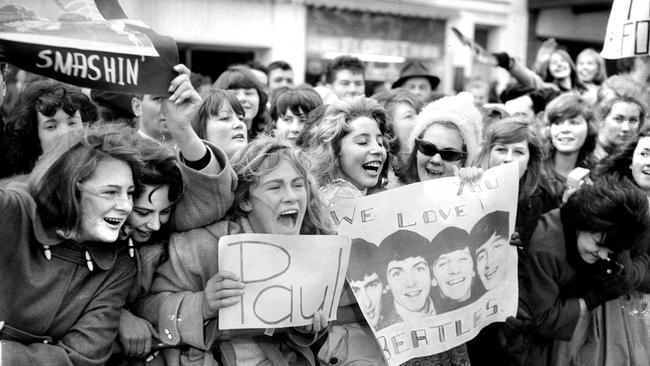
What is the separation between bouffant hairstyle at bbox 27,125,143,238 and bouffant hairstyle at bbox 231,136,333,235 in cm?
41

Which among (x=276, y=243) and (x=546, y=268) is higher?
(x=276, y=243)

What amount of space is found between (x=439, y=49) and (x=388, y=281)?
424 inches

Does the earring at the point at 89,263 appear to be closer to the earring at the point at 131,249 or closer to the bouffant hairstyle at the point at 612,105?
the earring at the point at 131,249

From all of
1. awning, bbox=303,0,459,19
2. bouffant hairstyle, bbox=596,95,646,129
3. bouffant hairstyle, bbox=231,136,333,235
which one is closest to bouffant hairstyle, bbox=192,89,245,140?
bouffant hairstyle, bbox=231,136,333,235

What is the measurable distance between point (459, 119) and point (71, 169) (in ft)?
6.42

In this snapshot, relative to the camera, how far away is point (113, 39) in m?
2.32

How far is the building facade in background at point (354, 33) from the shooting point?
392 inches

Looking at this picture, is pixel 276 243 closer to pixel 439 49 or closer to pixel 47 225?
pixel 47 225

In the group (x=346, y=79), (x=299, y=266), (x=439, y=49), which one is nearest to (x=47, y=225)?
(x=299, y=266)

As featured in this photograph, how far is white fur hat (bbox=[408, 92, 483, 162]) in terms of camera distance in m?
3.51

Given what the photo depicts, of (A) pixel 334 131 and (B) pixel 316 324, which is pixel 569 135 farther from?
(B) pixel 316 324

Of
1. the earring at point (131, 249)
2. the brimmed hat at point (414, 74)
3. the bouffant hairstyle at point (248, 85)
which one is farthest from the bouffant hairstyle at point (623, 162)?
the brimmed hat at point (414, 74)

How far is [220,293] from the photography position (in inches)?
97.3

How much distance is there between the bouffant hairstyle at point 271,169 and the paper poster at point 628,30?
7.06ft
